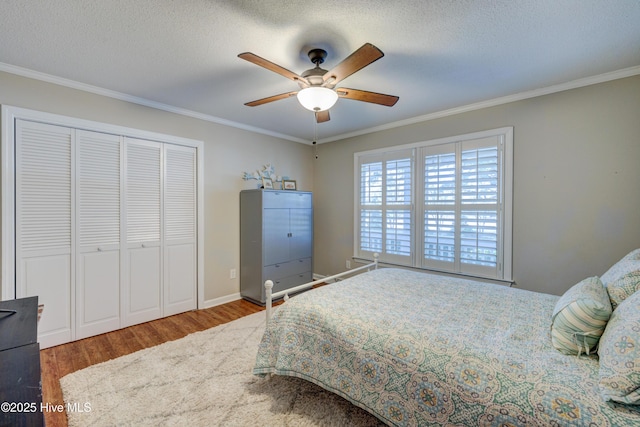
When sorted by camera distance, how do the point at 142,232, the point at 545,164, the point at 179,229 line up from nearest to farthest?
the point at 545,164, the point at 142,232, the point at 179,229

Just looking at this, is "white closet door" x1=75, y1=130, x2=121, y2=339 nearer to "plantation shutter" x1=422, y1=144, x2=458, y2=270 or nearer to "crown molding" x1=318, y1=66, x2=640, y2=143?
"crown molding" x1=318, y1=66, x2=640, y2=143

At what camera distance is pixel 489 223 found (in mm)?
3078

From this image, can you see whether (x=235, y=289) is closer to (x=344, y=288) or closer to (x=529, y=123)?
(x=344, y=288)

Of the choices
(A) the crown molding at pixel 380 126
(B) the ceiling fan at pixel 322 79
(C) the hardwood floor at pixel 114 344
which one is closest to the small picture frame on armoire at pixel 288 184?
(A) the crown molding at pixel 380 126

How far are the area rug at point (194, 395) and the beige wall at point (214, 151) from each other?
1405 mm

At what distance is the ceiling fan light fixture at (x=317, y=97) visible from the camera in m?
1.91

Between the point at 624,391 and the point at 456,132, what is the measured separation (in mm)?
2889

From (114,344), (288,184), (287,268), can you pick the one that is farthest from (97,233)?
(288,184)

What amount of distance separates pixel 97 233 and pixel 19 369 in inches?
88.5

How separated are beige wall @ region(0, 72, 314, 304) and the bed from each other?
2113mm

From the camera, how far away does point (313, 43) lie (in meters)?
1.96

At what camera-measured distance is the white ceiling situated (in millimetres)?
1636

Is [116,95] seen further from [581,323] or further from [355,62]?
[581,323]

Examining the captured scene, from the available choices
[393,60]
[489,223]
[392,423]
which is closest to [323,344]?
[392,423]
